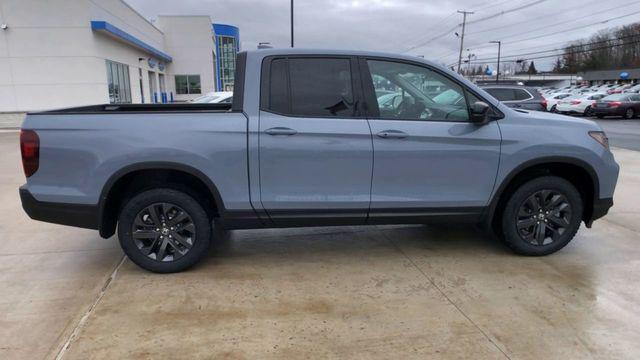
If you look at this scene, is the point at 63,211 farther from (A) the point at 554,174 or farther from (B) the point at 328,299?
(A) the point at 554,174

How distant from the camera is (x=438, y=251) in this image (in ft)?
16.1

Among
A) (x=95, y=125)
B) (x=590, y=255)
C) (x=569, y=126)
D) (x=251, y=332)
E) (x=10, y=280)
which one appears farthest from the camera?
(x=590, y=255)

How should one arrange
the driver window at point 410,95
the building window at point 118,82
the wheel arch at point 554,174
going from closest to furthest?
the driver window at point 410,95 < the wheel arch at point 554,174 < the building window at point 118,82

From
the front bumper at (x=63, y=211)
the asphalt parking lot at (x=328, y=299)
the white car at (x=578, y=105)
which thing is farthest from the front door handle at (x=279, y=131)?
the white car at (x=578, y=105)

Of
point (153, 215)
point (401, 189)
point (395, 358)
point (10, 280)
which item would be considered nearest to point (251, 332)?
point (395, 358)

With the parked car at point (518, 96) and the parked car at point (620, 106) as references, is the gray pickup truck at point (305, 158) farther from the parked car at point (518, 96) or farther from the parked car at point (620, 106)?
the parked car at point (620, 106)

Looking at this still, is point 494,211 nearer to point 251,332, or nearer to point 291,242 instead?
point 291,242

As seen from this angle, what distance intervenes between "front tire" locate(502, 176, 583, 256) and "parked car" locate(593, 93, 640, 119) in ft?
87.2

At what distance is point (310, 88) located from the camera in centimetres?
423

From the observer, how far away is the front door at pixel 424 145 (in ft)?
13.9

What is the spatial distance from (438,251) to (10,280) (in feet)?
12.9

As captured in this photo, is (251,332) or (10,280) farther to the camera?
(10,280)

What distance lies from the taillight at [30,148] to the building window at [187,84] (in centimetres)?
4445

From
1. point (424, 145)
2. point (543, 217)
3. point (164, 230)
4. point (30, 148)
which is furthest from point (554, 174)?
point (30, 148)
